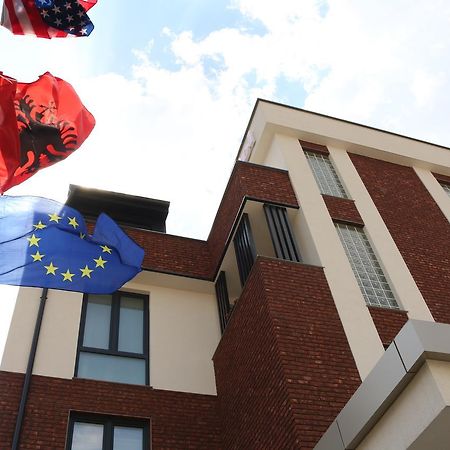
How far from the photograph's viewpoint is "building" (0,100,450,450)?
7230 mm

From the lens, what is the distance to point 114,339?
10836 mm

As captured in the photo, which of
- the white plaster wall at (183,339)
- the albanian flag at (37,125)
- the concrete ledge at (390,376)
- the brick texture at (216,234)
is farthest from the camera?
the brick texture at (216,234)

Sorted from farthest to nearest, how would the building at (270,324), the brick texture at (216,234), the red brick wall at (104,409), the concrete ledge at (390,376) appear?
the brick texture at (216,234)
the red brick wall at (104,409)
the building at (270,324)
the concrete ledge at (390,376)

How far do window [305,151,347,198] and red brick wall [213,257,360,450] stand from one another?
3.52 meters

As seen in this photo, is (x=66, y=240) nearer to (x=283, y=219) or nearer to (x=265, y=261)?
(x=265, y=261)

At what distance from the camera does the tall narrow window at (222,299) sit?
11.8 meters

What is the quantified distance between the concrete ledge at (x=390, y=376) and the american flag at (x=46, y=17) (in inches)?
260

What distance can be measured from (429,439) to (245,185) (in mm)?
7399

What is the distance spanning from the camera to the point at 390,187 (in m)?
13.9

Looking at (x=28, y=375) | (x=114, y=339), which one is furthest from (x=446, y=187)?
(x=28, y=375)

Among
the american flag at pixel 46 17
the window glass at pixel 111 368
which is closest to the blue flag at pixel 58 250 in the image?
the window glass at pixel 111 368

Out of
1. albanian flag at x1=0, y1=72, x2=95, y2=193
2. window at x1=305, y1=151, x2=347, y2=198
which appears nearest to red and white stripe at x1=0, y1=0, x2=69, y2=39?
albanian flag at x1=0, y1=72, x2=95, y2=193

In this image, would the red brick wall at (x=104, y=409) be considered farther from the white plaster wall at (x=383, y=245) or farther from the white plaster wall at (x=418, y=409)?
the white plaster wall at (x=418, y=409)

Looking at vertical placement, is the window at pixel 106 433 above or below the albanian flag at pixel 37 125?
below
